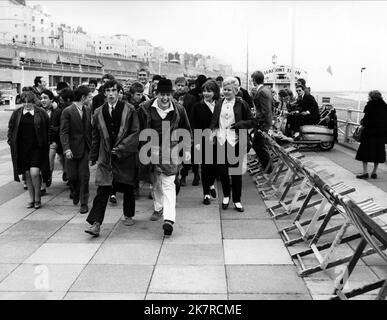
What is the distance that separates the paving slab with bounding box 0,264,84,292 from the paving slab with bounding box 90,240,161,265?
33 centimetres

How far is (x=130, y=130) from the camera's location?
620 centimetres

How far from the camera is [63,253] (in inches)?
213

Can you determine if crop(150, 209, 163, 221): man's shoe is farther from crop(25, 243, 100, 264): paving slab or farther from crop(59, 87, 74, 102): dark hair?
crop(59, 87, 74, 102): dark hair

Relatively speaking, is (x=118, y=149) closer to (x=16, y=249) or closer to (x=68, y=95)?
(x=16, y=249)

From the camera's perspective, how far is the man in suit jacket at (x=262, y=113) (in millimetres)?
9062

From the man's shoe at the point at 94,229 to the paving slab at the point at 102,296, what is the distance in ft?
5.34

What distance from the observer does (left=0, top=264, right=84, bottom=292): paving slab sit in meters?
4.46

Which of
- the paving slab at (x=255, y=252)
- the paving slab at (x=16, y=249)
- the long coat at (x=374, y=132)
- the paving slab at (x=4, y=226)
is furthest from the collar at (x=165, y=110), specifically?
the long coat at (x=374, y=132)

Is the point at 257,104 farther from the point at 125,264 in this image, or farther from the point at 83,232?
the point at 125,264

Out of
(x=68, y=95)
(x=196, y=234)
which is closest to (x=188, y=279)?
(x=196, y=234)

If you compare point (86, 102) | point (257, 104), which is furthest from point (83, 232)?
point (257, 104)

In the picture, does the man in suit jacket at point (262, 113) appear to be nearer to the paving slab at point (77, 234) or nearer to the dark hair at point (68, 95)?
the dark hair at point (68, 95)

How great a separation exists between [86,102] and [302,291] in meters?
4.78

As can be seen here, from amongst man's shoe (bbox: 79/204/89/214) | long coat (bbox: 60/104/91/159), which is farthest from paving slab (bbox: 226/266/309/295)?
long coat (bbox: 60/104/91/159)
